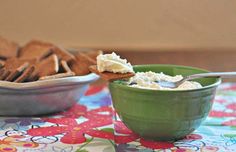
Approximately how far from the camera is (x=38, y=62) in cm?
98

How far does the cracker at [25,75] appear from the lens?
89 cm

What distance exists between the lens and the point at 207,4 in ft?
4.67

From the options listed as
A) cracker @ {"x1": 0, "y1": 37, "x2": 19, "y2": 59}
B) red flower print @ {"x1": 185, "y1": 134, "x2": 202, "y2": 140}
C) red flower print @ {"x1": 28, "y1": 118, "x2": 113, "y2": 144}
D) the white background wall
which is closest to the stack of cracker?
cracker @ {"x1": 0, "y1": 37, "x2": 19, "y2": 59}

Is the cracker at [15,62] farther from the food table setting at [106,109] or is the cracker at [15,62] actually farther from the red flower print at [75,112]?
the red flower print at [75,112]

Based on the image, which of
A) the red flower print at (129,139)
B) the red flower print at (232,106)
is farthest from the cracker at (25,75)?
the red flower print at (232,106)

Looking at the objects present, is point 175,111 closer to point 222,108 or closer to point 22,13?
point 222,108

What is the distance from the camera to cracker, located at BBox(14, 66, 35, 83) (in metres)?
0.89

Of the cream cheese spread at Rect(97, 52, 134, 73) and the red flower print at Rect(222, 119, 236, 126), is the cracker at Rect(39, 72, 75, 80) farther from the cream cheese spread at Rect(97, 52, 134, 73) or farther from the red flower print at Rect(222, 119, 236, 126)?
the red flower print at Rect(222, 119, 236, 126)

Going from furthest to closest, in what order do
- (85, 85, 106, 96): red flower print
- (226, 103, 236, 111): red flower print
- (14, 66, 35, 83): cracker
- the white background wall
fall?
the white background wall → (85, 85, 106, 96): red flower print → (226, 103, 236, 111): red flower print → (14, 66, 35, 83): cracker

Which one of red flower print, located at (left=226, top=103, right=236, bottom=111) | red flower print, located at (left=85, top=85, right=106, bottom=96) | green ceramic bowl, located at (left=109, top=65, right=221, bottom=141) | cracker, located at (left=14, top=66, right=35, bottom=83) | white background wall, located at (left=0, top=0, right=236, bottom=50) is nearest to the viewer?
green ceramic bowl, located at (left=109, top=65, right=221, bottom=141)

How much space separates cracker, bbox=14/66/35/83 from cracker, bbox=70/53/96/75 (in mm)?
108

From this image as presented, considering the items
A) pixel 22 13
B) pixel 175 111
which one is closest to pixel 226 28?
pixel 22 13

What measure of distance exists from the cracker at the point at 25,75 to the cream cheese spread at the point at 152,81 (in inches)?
9.0

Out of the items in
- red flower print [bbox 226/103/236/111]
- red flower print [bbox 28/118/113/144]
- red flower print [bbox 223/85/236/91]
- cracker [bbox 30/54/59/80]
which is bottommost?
red flower print [bbox 28/118/113/144]
